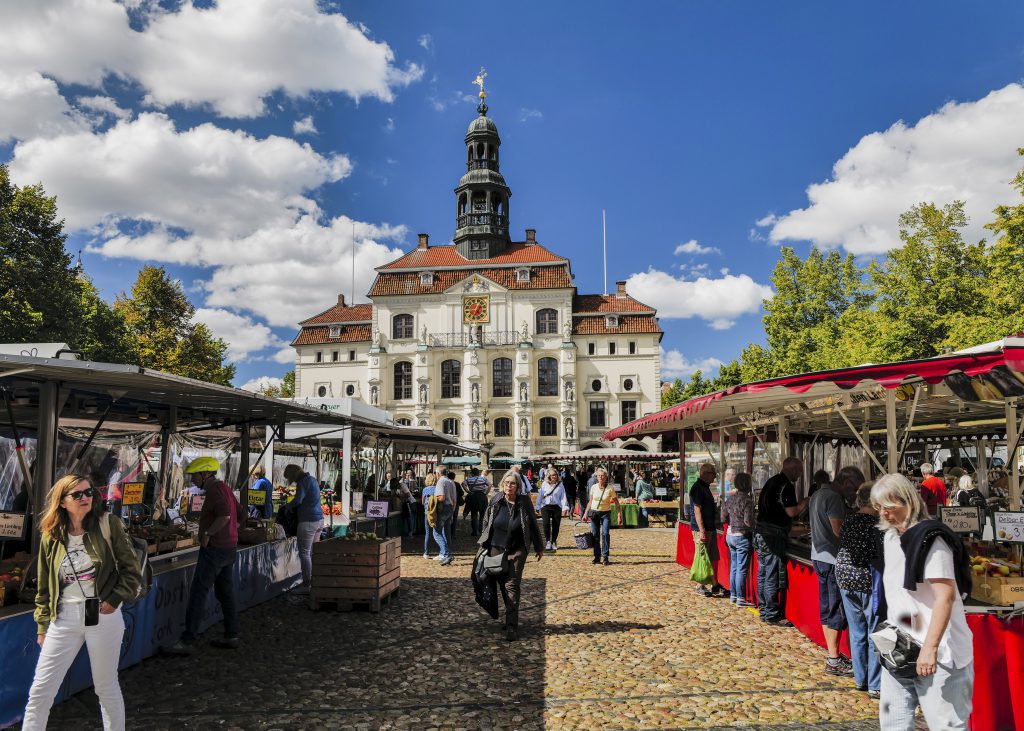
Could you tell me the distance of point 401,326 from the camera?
5619 centimetres

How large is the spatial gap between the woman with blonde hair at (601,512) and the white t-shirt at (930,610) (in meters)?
8.85

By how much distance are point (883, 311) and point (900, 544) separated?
2972 centimetres

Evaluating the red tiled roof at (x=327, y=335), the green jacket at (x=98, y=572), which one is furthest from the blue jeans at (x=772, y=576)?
the red tiled roof at (x=327, y=335)

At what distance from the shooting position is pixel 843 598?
545 centimetres

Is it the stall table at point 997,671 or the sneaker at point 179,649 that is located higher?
the stall table at point 997,671

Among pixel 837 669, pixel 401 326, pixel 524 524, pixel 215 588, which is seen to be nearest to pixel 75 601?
pixel 215 588

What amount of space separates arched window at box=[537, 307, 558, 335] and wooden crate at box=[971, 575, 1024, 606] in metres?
49.7

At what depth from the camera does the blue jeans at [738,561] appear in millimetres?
8469

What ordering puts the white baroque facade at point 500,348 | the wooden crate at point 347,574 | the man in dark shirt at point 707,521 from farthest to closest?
1. the white baroque facade at point 500,348
2. the man in dark shirt at point 707,521
3. the wooden crate at point 347,574

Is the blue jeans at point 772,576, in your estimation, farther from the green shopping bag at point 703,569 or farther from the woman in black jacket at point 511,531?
the woman in black jacket at point 511,531

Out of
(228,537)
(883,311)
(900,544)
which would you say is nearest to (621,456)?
(883,311)

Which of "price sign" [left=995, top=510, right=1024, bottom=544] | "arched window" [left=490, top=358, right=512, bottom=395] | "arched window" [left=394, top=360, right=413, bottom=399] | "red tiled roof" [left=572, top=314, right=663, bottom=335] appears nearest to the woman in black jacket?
"price sign" [left=995, top=510, right=1024, bottom=544]

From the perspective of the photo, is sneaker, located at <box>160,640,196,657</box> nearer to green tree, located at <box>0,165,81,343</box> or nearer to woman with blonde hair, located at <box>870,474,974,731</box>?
woman with blonde hair, located at <box>870,474,974,731</box>

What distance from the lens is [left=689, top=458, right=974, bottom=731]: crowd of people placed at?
2998 mm
